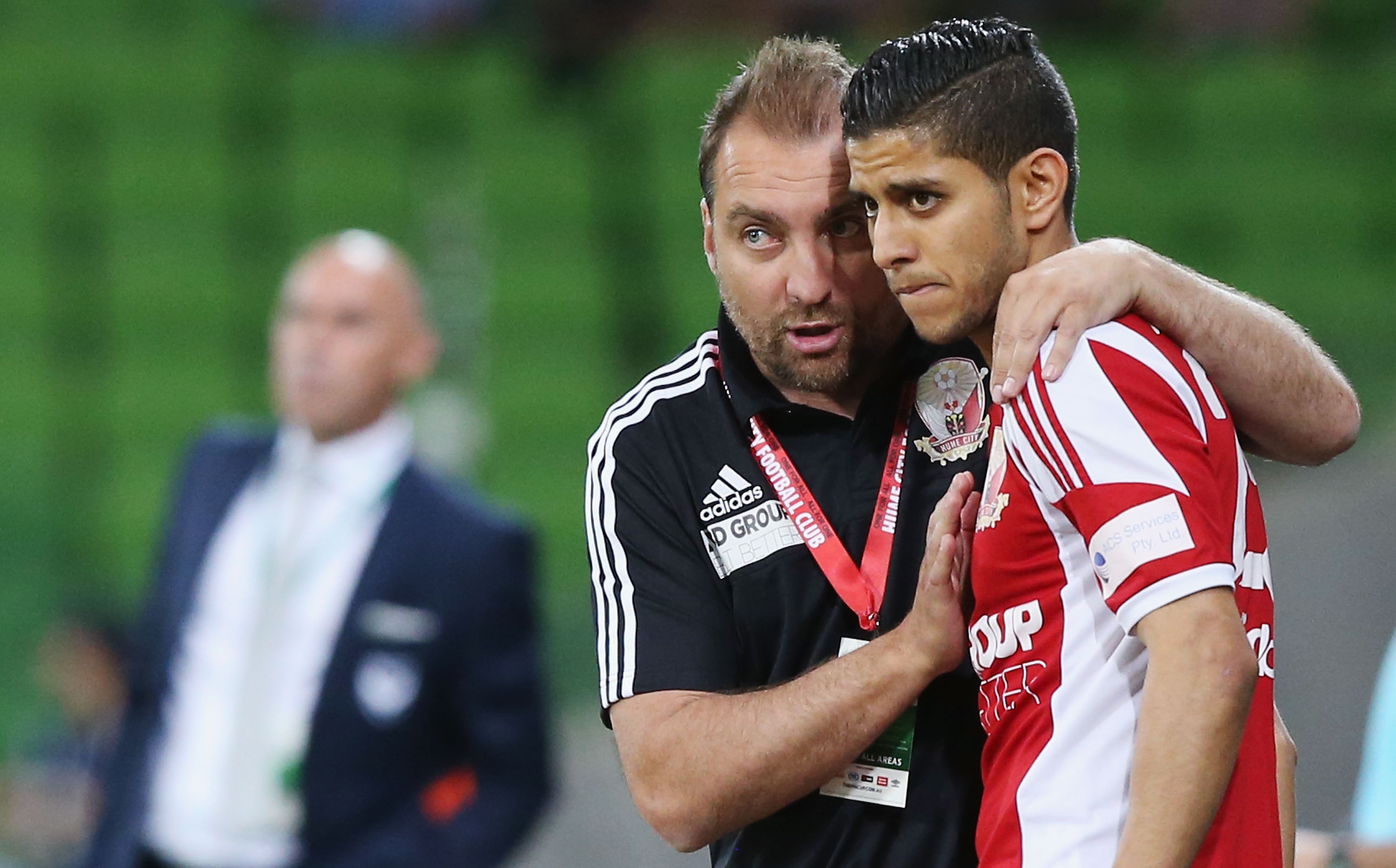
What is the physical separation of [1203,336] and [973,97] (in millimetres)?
385

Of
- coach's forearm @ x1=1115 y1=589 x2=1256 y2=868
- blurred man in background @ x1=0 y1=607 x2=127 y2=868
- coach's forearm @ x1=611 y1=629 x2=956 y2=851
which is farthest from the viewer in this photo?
blurred man in background @ x1=0 y1=607 x2=127 y2=868

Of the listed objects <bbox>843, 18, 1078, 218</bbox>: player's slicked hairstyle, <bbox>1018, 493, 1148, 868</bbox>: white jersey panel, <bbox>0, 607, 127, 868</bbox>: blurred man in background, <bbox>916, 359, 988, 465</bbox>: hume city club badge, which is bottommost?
<bbox>0, 607, 127, 868</bbox>: blurred man in background

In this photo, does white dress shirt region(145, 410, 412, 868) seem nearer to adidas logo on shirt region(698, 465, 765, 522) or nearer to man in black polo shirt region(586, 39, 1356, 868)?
man in black polo shirt region(586, 39, 1356, 868)

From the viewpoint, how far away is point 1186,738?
174 centimetres

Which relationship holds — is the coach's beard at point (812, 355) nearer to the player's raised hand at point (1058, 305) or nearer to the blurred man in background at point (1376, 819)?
the player's raised hand at point (1058, 305)

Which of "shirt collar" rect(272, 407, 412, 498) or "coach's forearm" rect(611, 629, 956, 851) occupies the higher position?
"shirt collar" rect(272, 407, 412, 498)

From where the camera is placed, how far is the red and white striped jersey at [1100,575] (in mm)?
1825

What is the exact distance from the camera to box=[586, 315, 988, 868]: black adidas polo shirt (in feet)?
7.57

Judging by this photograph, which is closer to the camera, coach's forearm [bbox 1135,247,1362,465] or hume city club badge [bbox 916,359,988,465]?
coach's forearm [bbox 1135,247,1362,465]

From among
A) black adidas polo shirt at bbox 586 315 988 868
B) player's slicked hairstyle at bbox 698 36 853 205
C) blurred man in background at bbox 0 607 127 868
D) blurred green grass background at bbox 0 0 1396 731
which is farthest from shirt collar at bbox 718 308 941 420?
blurred green grass background at bbox 0 0 1396 731

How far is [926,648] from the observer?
214 centimetres

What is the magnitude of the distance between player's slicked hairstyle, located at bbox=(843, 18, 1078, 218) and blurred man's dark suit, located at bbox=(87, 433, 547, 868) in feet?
6.97

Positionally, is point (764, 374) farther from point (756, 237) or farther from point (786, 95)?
point (786, 95)

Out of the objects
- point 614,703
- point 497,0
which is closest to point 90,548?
point 497,0
